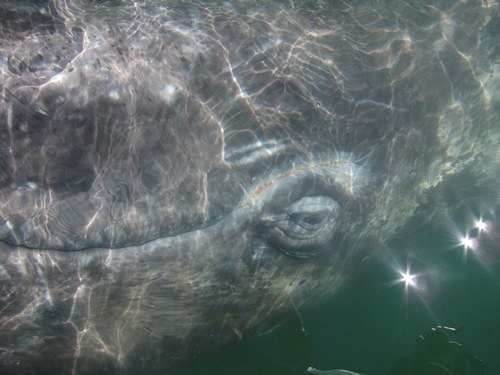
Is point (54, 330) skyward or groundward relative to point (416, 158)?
groundward

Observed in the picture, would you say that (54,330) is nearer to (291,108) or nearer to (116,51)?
(116,51)

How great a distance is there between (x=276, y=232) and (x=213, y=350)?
1.79 m

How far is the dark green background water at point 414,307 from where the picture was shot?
24.9 feet

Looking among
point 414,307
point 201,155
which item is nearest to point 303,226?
point 201,155

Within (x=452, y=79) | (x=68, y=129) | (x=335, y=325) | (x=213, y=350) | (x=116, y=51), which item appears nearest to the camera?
(x=68, y=129)

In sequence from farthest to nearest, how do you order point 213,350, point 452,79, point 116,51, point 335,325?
point 335,325 < point 452,79 < point 213,350 < point 116,51

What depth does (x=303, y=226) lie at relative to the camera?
16.4 feet

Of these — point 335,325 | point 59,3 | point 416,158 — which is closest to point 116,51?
point 59,3

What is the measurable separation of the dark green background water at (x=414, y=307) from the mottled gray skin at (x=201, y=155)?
1.36 metres

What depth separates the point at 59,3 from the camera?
4.10m

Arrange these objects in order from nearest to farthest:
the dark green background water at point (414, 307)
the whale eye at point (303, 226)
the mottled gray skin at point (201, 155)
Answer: the mottled gray skin at point (201, 155) → the whale eye at point (303, 226) → the dark green background water at point (414, 307)

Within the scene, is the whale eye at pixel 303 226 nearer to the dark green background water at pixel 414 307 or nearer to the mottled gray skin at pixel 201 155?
the mottled gray skin at pixel 201 155

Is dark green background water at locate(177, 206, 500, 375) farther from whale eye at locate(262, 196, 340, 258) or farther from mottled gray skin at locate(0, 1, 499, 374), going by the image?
whale eye at locate(262, 196, 340, 258)

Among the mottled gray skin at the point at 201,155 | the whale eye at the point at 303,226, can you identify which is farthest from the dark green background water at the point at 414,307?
the whale eye at the point at 303,226
